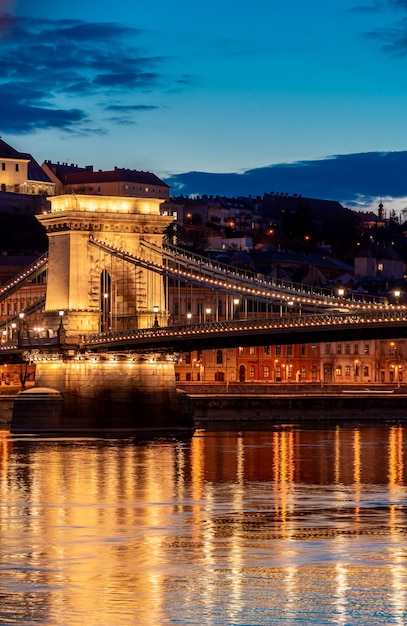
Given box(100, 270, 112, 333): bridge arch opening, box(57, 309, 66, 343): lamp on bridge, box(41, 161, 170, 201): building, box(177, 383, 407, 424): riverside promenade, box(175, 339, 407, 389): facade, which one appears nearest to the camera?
box(57, 309, 66, 343): lamp on bridge

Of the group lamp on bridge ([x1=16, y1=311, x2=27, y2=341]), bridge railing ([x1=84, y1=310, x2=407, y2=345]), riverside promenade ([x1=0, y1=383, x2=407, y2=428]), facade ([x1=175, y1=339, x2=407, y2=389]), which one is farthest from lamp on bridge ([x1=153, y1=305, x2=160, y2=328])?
facade ([x1=175, y1=339, x2=407, y2=389])

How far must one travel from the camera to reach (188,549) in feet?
115

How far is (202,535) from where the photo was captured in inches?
1462

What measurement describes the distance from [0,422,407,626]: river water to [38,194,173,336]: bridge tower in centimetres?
1083

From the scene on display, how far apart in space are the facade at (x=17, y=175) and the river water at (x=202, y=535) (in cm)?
10106

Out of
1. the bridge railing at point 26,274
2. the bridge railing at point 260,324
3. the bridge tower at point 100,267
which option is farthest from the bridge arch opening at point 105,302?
the bridge railing at point 26,274

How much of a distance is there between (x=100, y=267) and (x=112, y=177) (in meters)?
90.7

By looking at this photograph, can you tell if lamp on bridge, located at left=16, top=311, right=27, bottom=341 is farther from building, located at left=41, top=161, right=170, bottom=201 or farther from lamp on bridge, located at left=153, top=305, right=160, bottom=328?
building, located at left=41, top=161, right=170, bottom=201

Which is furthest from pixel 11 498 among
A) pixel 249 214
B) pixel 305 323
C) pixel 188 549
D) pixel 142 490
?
pixel 249 214

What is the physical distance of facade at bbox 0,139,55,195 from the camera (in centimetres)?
16062

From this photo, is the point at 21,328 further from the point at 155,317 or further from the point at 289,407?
the point at 289,407

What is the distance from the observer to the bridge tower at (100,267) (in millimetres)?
70375

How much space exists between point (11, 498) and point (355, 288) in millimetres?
74767

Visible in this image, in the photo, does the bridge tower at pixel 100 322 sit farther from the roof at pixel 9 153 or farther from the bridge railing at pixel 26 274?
the roof at pixel 9 153
